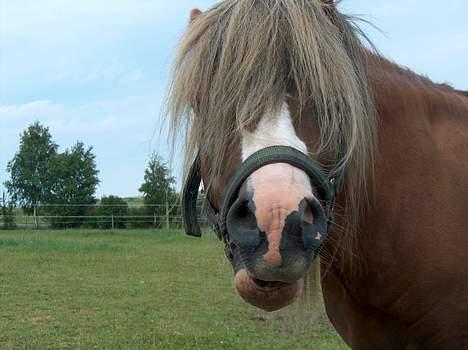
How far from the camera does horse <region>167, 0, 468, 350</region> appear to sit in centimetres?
173

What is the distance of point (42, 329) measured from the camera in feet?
21.8

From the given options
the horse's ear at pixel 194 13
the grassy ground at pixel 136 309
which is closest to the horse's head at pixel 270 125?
the horse's ear at pixel 194 13

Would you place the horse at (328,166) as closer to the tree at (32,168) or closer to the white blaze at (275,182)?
the white blaze at (275,182)

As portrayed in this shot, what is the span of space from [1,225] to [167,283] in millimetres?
23890

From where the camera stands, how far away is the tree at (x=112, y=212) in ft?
104

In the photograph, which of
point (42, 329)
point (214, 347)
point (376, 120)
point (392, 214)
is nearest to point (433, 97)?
point (376, 120)

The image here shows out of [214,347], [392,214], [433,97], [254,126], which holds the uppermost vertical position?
[433,97]

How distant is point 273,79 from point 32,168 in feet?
153

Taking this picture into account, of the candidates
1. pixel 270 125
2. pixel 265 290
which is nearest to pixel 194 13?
pixel 270 125

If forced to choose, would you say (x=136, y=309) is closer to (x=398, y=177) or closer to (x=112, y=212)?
(x=398, y=177)

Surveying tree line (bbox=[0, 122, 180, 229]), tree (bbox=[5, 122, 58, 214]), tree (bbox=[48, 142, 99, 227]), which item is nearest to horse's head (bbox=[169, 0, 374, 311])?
tree line (bbox=[0, 122, 180, 229])

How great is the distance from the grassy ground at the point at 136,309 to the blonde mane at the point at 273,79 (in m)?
A: 0.72

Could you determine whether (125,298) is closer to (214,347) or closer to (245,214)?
(214,347)

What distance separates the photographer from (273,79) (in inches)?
74.9
